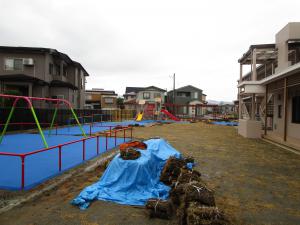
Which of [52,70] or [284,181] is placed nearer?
[284,181]

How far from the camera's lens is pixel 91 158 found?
862 cm

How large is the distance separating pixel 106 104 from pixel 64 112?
30.7 meters

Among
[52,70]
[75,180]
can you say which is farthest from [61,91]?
[75,180]

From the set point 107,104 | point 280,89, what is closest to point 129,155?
point 280,89

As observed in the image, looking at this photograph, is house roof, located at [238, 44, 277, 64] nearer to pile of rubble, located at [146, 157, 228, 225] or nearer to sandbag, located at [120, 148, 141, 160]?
sandbag, located at [120, 148, 141, 160]

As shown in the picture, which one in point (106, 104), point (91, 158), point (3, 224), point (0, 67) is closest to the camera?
point (3, 224)

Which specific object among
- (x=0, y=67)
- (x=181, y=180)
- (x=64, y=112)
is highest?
(x=0, y=67)

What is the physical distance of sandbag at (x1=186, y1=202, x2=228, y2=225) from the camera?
11.1ft

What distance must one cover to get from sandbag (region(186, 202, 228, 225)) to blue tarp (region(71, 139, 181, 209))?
145cm

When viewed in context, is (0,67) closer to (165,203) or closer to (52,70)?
(52,70)

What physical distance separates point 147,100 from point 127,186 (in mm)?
38966

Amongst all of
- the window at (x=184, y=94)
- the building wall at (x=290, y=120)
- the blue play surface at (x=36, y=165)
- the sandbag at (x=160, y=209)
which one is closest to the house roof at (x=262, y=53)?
the building wall at (x=290, y=120)

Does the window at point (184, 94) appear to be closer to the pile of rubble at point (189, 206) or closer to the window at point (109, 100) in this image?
the window at point (109, 100)

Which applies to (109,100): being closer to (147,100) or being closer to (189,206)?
(147,100)
